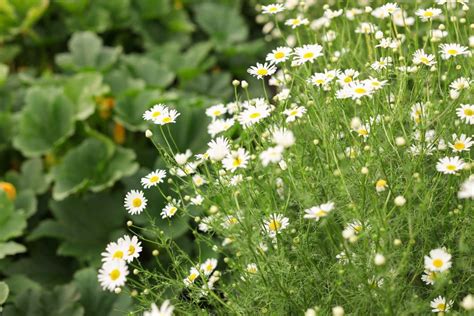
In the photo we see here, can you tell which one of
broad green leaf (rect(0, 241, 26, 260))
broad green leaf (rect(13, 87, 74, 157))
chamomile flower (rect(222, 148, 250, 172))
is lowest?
broad green leaf (rect(0, 241, 26, 260))

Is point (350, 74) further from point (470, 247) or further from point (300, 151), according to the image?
point (470, 247)

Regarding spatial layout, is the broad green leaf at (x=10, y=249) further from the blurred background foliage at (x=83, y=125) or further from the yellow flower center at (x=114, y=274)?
the yellow flower center at (x=114, y=274)

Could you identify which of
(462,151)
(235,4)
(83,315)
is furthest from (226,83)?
(462,151)

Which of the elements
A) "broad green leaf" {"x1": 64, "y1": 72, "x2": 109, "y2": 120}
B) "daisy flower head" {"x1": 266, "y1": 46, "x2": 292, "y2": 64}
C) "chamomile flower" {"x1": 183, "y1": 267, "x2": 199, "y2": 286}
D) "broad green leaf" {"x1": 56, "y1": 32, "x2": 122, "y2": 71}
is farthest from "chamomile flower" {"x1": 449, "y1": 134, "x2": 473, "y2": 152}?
"broad green leaf" {"x1": 56, "y1": 32, "x2": 122, "y2": 71}

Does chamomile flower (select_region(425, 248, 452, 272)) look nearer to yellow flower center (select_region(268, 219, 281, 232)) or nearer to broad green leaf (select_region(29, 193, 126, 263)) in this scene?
yellow flower center (select_region(268, 219, 281, 232))

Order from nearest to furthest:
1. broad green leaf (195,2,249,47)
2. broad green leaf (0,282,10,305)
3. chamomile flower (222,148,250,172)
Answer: chamomile flower (222,148,250,172) < broad green leaf (0,282,10,305) < broad green leaf (195,2,249,47)

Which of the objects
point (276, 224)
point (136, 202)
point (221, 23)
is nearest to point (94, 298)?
point (136, 202)

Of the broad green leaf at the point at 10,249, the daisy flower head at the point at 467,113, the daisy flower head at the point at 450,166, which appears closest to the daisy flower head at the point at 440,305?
the daisy flower head at the point at 450,166
